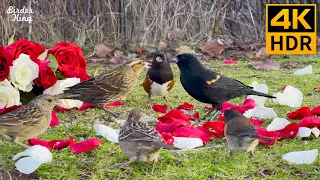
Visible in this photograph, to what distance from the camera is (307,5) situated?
9.79 m

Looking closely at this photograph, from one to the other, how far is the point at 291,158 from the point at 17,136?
Answer: 1.42 meters

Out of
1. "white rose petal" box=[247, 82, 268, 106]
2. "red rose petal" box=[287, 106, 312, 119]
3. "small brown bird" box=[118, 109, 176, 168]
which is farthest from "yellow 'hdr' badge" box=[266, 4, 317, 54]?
"small brown bird" box=[118, 109, 176, 168]

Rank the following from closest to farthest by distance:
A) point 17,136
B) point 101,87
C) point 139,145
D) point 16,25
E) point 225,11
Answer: point 139,145, point 17,136, point 101,87, point 16,25, point 225,11

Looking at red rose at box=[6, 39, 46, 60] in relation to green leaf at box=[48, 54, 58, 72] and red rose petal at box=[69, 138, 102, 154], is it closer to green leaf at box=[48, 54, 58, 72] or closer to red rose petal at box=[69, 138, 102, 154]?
green leaf at box=[48, 54, 58, 72]

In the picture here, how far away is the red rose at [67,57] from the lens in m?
4.14

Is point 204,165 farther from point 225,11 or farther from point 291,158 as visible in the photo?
point 225,11

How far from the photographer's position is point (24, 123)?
10.1 feet

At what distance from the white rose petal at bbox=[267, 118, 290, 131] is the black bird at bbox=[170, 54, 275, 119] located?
58 cm

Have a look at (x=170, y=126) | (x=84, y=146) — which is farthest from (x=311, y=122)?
(x=84, y=146)

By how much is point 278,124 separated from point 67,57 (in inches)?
64.3

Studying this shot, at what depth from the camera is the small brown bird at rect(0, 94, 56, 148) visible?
305cm

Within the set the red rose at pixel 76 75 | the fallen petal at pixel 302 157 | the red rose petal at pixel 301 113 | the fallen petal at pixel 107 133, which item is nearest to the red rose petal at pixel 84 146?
the fallen petal at pixel 107 133

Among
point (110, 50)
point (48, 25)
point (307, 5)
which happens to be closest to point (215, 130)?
point (110, 50)

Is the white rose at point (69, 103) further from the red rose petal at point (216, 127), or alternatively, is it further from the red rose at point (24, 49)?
the red rose petal at point (216, 127)
